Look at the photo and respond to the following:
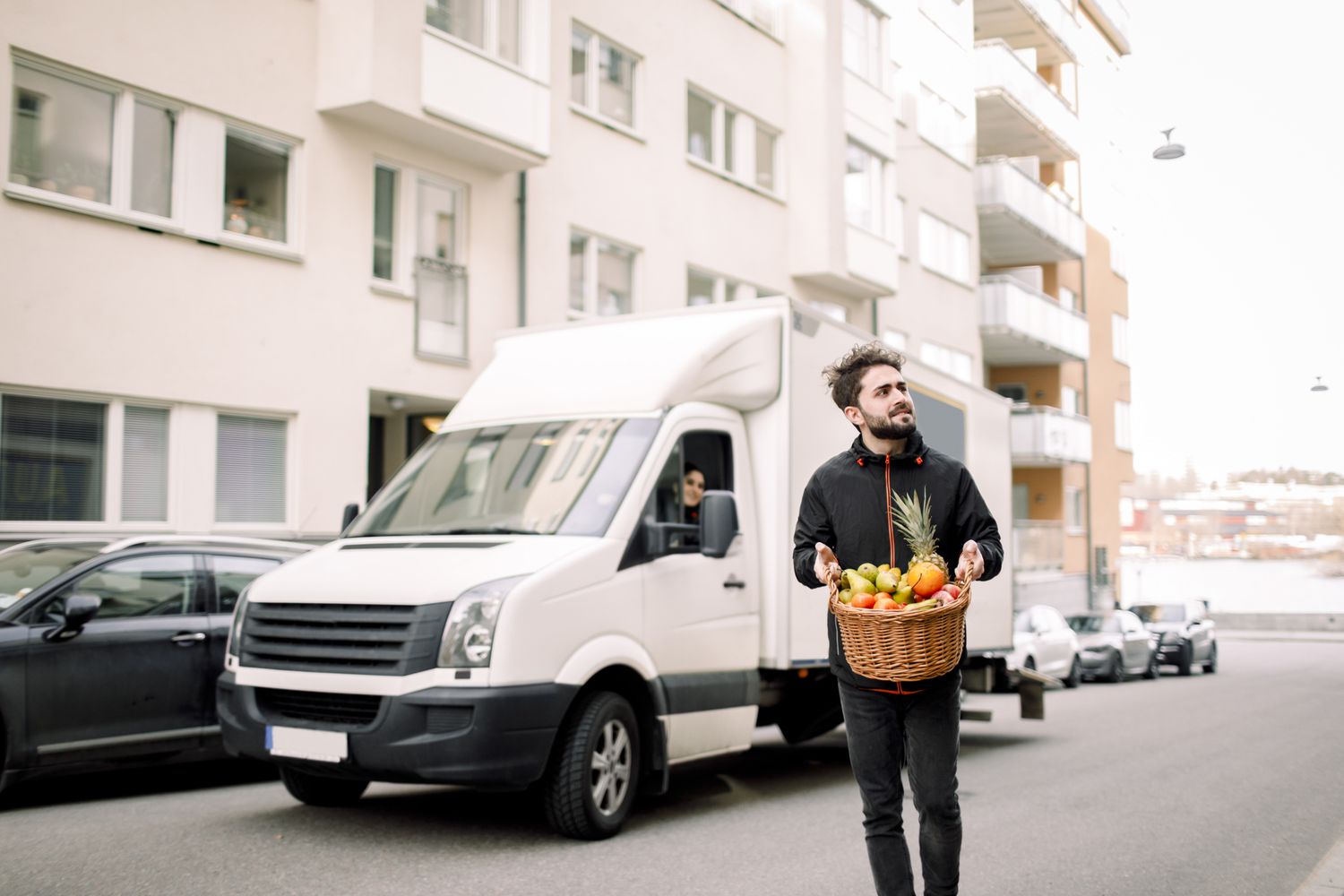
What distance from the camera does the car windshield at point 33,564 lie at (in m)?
8.45

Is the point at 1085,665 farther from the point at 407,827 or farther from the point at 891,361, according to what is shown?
the point at 891,361

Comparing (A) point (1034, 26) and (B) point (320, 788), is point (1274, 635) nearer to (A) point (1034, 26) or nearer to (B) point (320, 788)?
(A) point (1034, 26)

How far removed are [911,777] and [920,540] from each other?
83cm

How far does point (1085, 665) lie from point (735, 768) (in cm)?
1502

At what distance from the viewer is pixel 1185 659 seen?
2664cm

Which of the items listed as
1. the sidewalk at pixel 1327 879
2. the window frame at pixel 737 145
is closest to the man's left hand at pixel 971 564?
the sidewalk at pixel 1327 879

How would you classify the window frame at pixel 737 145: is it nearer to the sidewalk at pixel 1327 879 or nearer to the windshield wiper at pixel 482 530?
the windshield wiper at pixel 482 530

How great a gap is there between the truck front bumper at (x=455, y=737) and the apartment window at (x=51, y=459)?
301 inches

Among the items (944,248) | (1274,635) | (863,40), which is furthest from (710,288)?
(1274,635)

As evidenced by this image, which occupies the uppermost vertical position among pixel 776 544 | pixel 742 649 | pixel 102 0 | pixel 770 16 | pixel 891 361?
pixel 770 16

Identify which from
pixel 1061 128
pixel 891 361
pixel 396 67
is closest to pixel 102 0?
pixel 396 67

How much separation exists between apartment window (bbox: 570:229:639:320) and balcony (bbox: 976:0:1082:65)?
60.3ft

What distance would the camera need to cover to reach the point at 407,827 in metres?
7.68

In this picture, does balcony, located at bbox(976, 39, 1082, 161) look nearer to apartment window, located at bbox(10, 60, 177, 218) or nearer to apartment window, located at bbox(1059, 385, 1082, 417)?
apartment window, located at bbox(1059, 385, 1082, 417)
